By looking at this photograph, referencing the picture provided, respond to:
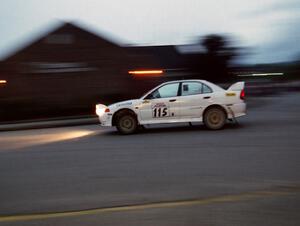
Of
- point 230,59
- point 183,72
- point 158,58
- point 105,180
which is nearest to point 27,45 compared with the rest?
point 183,72

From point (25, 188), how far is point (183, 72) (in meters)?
36.9

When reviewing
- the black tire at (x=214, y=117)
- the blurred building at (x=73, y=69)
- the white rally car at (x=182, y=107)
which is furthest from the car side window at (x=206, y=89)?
the blurred building at (x=73, y=69)

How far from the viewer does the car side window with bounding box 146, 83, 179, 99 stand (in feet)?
50.5

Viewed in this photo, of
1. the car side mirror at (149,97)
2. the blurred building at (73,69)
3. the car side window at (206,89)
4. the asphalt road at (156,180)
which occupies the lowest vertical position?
the asphalt road at (156,180)

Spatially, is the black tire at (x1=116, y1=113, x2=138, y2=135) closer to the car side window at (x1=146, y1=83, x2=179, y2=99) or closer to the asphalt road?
the car side window at (x1=146, y1=83, x2=179, y2=99)

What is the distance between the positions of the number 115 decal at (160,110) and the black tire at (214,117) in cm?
117

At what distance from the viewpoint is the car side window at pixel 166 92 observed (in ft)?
50.5

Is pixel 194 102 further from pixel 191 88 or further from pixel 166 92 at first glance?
pixel 166 92

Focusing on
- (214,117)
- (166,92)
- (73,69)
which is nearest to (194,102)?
(214,117)

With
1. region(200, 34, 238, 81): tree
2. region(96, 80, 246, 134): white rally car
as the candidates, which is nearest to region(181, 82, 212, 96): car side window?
region(96, 80, 246, 134): white rally car

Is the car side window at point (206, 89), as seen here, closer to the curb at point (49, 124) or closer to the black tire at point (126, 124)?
the black tire at point (126, 124)

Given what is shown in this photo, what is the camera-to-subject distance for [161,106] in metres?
15.2

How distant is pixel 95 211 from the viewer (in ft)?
20.7

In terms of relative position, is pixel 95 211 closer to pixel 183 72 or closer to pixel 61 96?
pixel 61 96
